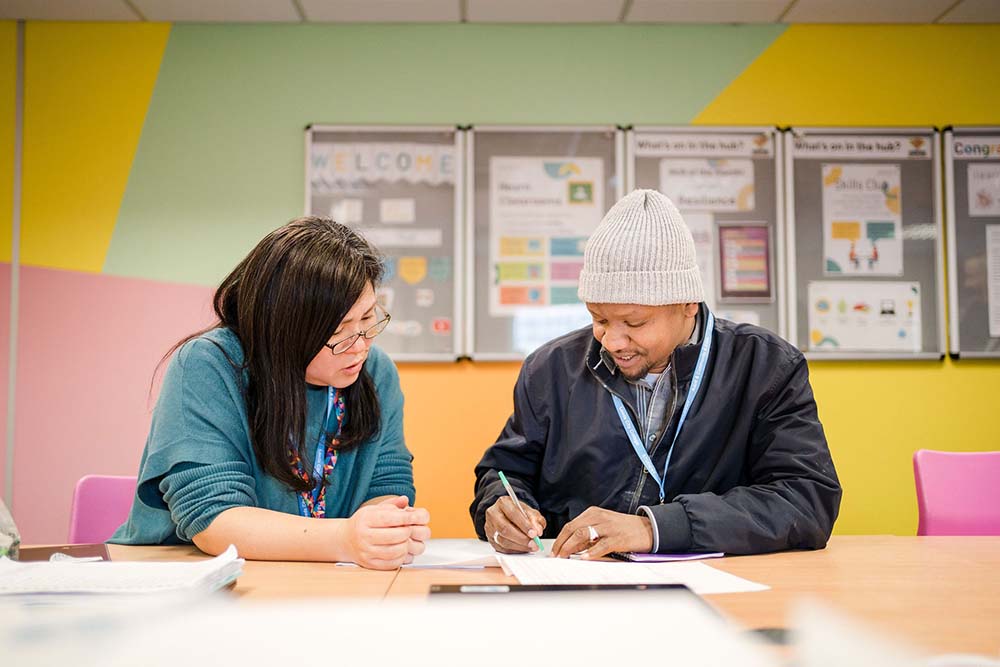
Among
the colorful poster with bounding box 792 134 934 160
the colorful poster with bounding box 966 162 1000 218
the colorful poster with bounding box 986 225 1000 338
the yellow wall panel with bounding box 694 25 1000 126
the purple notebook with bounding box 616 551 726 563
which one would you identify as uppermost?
the yellow wall panel with bounding box 694 25 1000 126

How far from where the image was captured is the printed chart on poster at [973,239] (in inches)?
139

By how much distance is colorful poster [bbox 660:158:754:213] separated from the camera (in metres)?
3.57

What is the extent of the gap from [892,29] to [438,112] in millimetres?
2131

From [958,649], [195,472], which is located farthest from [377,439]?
[958,649]

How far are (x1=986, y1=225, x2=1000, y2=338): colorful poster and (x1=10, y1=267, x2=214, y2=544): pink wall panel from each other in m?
3.51

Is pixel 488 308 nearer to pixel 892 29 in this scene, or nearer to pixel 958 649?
pixel 892 29

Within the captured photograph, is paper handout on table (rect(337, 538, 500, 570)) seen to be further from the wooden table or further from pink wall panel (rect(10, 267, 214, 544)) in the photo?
pink wall panel (rect(10, 267, 214, 544))

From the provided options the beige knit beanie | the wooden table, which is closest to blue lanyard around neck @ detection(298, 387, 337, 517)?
the wooden table

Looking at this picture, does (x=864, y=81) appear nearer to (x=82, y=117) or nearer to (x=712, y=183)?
(x=712, y=183)

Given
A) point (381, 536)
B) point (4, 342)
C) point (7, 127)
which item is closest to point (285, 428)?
point (381, 536)

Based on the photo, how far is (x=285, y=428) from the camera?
1556 millimetres

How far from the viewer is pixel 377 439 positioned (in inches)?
68.5

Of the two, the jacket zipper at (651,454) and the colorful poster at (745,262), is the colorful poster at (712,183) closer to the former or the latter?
the colorful poster at (745,262)

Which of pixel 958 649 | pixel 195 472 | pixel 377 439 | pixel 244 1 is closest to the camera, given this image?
pixel 958 649
